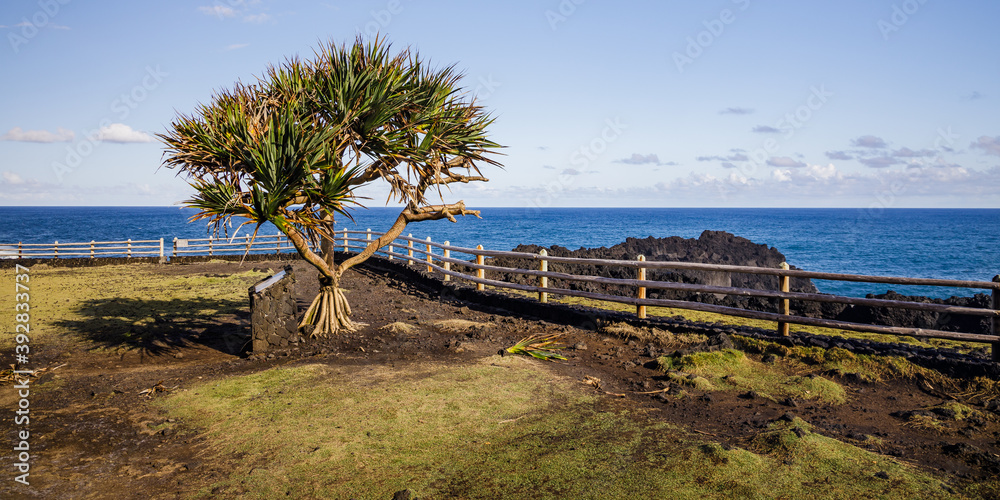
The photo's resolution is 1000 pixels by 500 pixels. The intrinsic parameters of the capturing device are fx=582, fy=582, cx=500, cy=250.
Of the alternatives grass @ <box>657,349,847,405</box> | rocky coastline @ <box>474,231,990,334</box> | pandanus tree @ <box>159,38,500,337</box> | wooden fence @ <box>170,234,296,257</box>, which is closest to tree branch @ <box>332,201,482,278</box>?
pandanus tree @ <box>159,38,500,337</box>

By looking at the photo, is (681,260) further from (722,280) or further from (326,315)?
(326,315)

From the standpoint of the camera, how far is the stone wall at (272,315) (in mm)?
8734

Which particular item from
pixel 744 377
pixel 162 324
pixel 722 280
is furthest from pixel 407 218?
pixel 722 280

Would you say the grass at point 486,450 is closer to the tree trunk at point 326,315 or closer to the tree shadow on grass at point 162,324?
the tree trunk at point 326,315

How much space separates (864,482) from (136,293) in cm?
1628

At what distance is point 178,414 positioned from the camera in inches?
248

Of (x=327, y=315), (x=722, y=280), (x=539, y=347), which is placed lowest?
(x=722, y=280)

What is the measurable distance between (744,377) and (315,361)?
5.85 meters

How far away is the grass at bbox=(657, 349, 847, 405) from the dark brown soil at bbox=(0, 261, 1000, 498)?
0.76 feet

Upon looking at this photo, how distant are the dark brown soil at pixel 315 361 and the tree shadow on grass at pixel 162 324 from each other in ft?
0.39

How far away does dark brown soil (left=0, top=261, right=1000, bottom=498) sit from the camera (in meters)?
4.84

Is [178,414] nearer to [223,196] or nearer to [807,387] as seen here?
[223,196]

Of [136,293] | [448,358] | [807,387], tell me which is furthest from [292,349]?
[136,293]

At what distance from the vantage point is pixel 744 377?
294 inches
